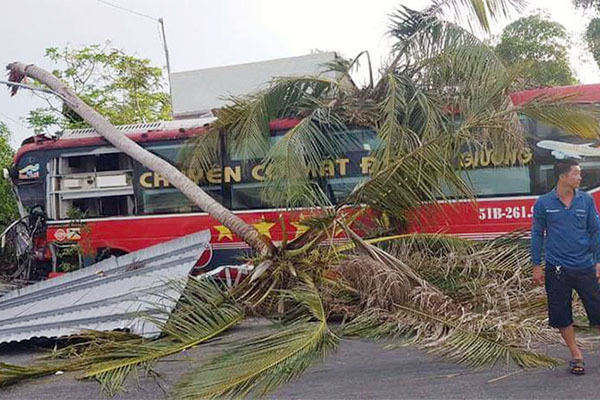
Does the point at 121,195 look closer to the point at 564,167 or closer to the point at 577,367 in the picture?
the point at 564,167

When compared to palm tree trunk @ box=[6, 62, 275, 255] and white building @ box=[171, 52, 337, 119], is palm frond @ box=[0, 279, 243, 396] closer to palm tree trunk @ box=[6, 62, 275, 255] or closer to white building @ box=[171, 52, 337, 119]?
palm tree trunk @ box=[6, 62, 275, 255]

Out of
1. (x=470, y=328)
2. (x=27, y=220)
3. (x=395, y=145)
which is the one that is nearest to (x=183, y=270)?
(x=395, y=145)

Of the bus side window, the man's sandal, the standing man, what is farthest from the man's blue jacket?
the bus side window

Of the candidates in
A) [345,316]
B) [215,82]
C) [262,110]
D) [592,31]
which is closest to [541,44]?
[592,31]

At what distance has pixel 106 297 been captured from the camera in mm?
6406

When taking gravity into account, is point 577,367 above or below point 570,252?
below

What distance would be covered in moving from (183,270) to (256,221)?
78.7 inches

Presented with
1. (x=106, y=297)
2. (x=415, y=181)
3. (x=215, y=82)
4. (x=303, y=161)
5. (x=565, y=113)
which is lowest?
(x=106, y=297)

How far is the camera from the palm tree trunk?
22.1 ft

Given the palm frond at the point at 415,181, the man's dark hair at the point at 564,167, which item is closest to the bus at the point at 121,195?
the palm frond at the point at 415,181

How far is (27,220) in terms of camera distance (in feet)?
30.9

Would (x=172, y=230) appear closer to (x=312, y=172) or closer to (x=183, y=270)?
(x=183, y=270)

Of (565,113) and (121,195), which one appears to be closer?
(565,113)

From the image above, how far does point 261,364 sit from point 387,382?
35.0 inches
